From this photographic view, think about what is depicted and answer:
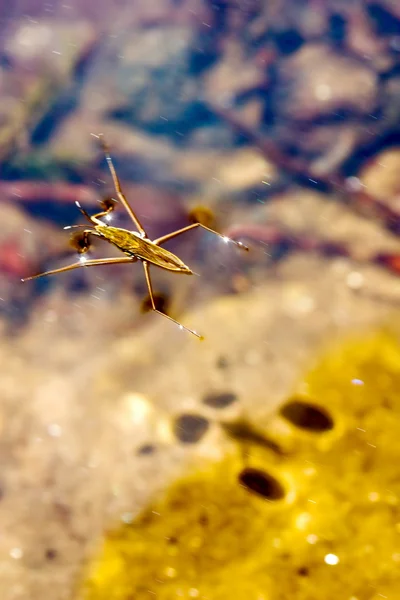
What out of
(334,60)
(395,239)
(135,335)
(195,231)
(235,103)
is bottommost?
(135,335)

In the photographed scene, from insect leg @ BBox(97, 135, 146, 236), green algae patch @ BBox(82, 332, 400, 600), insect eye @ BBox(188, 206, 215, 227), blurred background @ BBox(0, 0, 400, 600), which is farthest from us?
insect eye @ BBox(188, 206, 215, 227)

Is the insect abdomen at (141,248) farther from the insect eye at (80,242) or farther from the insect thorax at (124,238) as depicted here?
the insect eye at (80,242)

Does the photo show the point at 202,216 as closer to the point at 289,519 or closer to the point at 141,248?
the point at 141,248

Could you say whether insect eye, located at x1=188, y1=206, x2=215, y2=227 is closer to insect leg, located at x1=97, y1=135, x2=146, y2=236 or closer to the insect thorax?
insect leg, located at x1=97, y1=135, x2=146, y2=236

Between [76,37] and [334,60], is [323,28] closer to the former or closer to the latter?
[334,60]

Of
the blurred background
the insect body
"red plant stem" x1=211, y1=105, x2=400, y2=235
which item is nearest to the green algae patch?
the blurred background

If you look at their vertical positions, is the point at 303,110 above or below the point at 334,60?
below

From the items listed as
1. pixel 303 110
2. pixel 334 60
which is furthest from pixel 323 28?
pixel 303 110
